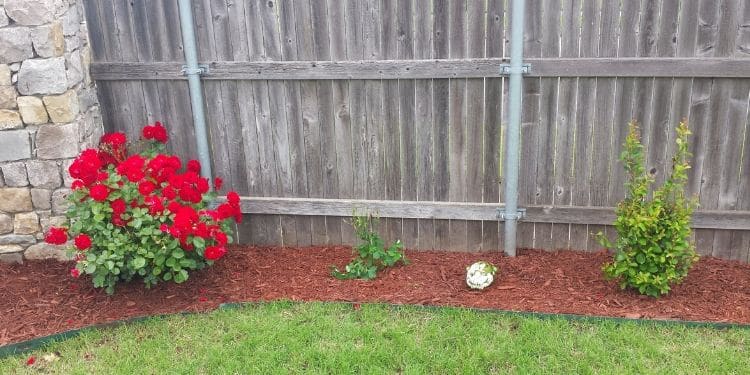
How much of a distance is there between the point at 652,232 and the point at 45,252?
367 cm

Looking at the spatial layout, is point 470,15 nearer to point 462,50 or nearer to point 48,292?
point 462,50

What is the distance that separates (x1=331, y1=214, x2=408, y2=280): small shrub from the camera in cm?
401

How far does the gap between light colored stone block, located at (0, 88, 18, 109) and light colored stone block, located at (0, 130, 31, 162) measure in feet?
0.51

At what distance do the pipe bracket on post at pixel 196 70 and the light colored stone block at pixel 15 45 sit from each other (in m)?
0.85

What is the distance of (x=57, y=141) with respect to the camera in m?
3.97

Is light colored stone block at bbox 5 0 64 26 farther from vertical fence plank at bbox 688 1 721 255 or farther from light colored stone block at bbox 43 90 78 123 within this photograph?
vertical fence plank at bbox 688 1 721 255

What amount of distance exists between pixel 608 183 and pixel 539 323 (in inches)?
41.5

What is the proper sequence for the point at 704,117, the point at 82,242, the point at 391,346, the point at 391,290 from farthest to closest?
the point at 391,290, the point at 704,117, the point at 82,242, the point at 391,346

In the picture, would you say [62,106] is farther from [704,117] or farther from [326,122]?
[704,117]

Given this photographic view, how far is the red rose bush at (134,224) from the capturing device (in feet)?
11.6

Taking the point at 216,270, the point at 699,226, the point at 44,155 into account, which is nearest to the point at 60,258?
the point at 44,155

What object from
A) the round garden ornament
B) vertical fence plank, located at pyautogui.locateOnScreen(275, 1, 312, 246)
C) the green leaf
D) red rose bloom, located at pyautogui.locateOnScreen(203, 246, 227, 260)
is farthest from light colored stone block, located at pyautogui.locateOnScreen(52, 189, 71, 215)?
the round garden ornament

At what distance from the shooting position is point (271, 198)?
4.35 metres

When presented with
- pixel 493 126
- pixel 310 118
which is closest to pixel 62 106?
pixel 310 118
